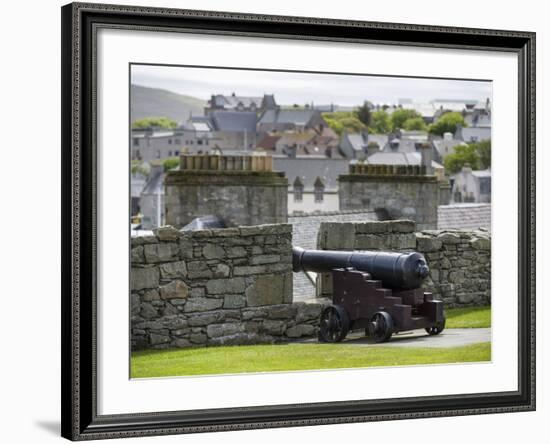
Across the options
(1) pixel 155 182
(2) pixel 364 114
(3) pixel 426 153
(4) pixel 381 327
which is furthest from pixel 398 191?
(1) pixel 155 182

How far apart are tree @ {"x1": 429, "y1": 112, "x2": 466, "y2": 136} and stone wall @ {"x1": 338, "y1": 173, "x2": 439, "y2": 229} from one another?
40cm

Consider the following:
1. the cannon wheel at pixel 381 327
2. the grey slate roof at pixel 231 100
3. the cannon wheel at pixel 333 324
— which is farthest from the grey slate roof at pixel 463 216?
the grey slate roof at pixel 231 100

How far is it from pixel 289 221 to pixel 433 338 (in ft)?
5.22

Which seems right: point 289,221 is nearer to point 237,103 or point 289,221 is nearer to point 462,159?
point 237,103

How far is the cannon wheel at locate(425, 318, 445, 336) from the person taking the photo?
10.1 m

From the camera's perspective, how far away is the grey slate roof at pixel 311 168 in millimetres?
9531

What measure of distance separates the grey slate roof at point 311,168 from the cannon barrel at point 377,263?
54cm

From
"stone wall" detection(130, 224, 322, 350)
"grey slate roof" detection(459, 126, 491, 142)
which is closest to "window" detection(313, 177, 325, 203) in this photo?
"stone wall" detection(130, 224, 322, 350)

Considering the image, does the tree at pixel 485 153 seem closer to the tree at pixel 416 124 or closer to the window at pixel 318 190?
the tree at pixel 416 124

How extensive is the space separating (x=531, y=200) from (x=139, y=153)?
3.42m

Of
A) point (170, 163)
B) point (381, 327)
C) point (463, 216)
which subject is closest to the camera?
point (170, 163)

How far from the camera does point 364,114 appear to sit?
980 cm

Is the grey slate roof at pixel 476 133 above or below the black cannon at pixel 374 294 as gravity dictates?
above

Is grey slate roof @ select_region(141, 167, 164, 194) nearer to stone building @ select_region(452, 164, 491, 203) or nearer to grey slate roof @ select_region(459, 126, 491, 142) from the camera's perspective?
stone building @ select_region(452, 164, 491, 203)
